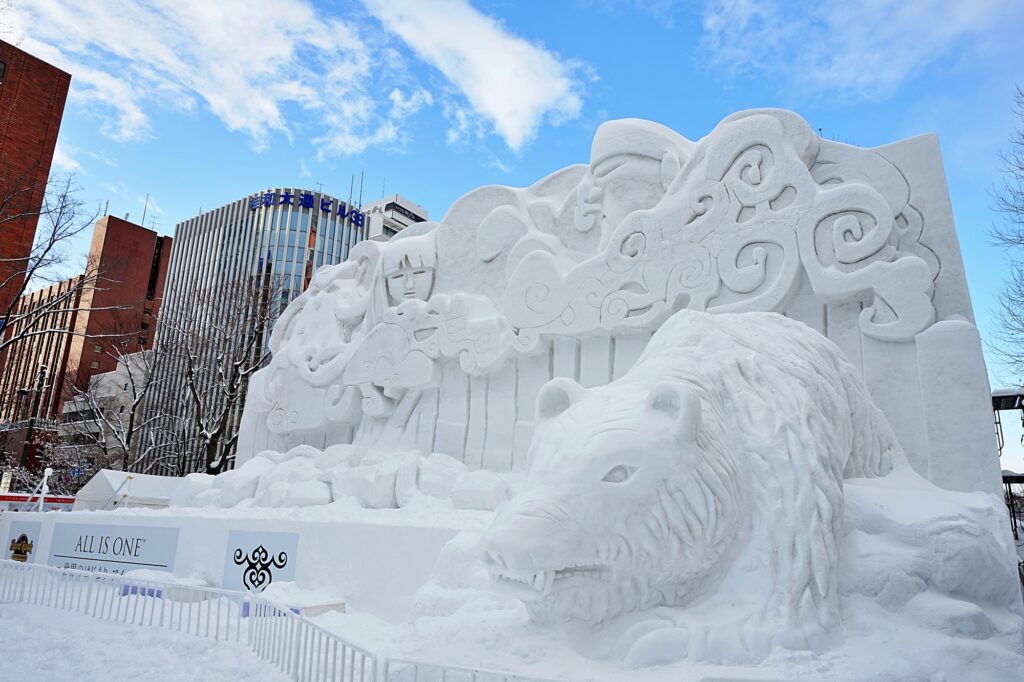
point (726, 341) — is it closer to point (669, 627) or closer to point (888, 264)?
point (669, 627)

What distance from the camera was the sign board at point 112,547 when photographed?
729cm

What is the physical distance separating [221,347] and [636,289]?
12.2 m

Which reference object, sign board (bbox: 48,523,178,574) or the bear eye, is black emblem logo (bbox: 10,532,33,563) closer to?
sign board (bbox: 48,523,178,574)

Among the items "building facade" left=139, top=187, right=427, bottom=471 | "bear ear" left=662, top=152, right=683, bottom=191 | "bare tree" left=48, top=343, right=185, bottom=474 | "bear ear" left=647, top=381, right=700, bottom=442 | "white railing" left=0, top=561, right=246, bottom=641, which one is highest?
"building facade" left=139, top=187, right=427, bottom=471

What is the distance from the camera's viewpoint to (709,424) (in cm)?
300

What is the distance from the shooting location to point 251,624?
415 centimetres

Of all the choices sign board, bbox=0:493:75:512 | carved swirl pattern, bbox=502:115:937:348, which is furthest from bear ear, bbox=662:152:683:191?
sign board, bbox=0:493:75:512

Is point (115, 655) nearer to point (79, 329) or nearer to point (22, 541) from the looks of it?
point (22, 541)

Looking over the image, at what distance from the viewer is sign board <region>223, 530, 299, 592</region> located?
6.05 m

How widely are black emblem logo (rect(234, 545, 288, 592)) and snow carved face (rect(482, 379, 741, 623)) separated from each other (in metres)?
4.14

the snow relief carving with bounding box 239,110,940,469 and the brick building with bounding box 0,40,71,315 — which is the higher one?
the brick building with bounding box 0,40,71,315

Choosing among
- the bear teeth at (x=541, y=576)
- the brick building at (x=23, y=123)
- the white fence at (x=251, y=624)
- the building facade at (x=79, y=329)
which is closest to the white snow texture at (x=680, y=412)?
the bear teeth at (x=541, y=576)

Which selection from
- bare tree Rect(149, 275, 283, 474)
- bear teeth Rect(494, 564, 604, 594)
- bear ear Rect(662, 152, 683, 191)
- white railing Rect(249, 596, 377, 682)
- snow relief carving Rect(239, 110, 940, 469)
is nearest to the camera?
bear teeth Rect(494, 564, 604, 594)

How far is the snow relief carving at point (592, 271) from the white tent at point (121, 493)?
249 cm
